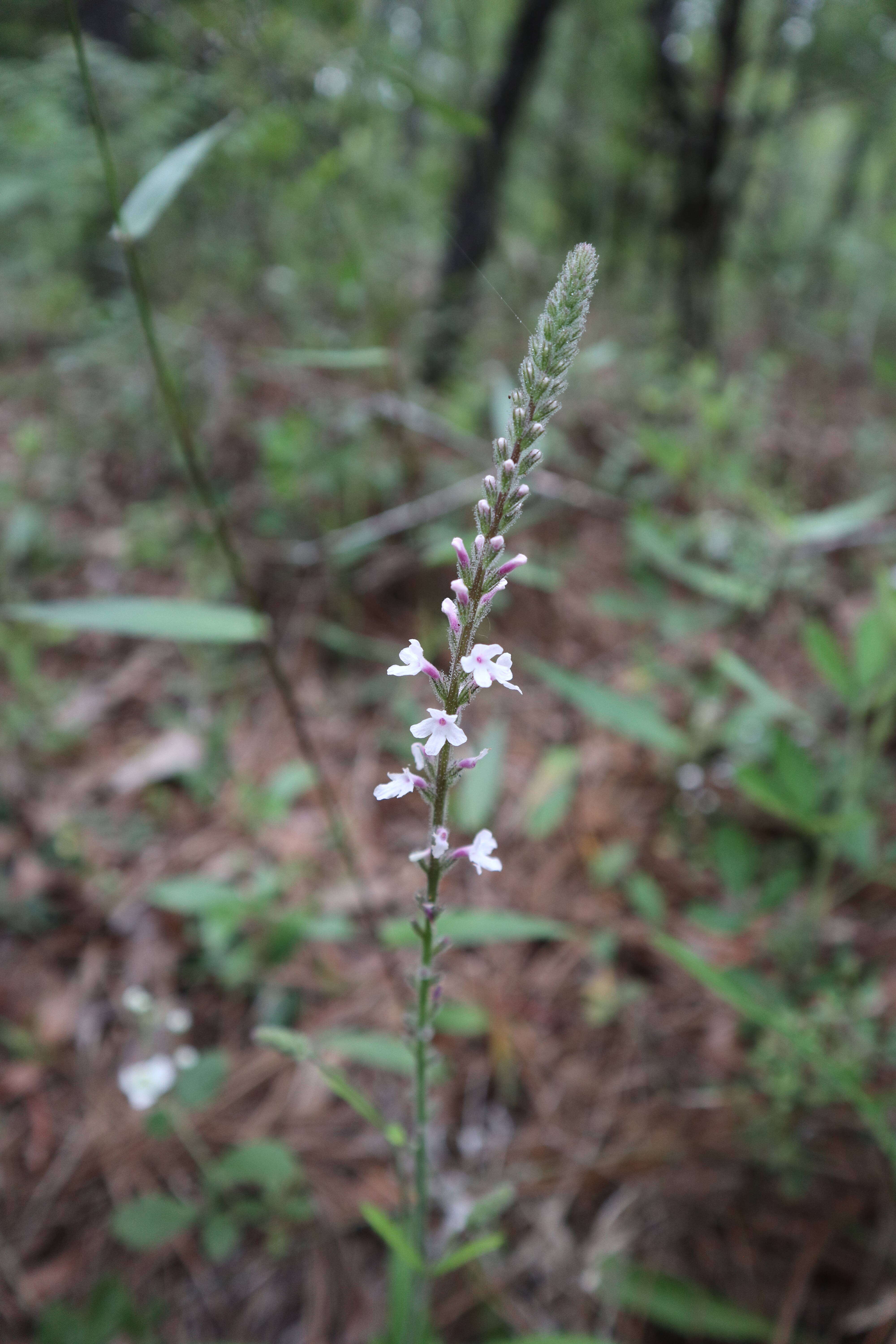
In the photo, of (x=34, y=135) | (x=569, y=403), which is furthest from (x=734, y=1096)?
(x=34, y=135)

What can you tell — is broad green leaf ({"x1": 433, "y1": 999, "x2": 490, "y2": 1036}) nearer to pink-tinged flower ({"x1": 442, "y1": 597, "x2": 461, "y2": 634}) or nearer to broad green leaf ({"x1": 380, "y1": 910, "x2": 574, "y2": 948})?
broad green leaf ({"x1": 380, "y1": 910, "x2": 574, "y2": 948})

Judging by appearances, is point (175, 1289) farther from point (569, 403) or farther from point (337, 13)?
point (569, 403)

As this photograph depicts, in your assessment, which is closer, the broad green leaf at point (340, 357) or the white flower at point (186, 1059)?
the broad green leaf at point (340, 357)

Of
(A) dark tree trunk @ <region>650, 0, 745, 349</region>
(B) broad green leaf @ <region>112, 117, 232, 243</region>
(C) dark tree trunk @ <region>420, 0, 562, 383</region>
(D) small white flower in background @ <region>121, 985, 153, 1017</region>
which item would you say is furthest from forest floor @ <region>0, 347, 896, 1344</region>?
(A) dark tree trunk @ <region>650, 0, 745, 349</region>

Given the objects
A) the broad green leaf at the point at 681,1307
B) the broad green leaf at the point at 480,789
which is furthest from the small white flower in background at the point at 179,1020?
the broad green leaf at the point at 681,1307

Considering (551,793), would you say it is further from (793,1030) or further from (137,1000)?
(137,1000)

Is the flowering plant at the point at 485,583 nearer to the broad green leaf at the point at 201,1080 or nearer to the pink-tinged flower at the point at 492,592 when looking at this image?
the pink-tinged flower at the point at 492,592

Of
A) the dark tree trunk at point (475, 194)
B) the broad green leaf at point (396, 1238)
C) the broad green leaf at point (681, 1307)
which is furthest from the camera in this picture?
the dark tree trunk at point (475, 194)
